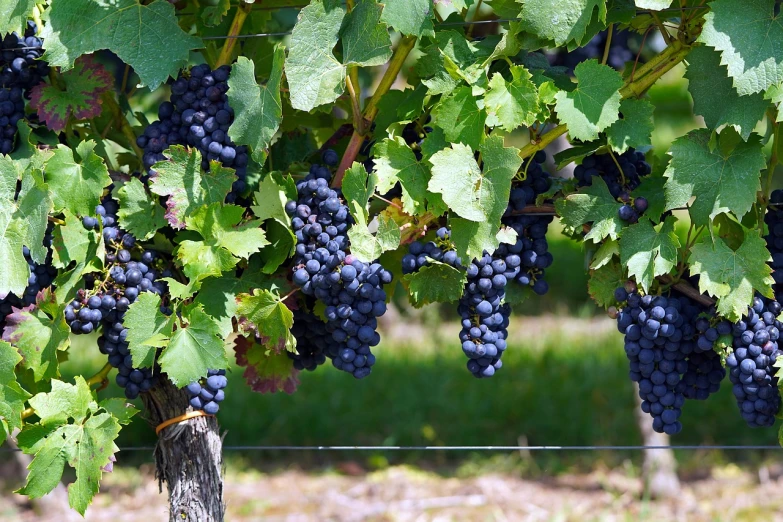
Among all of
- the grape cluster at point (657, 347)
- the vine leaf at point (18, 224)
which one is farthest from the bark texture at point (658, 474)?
the vine leaf at point (18, 224)

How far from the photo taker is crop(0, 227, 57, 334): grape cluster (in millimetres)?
1684

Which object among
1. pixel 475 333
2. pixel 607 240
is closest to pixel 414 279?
pixel 475 333

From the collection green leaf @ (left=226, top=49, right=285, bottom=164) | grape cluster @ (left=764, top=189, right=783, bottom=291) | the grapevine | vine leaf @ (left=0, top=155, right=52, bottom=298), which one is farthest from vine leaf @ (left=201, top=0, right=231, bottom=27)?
grape cluster @ (left=764, top=189, right=783, bottom=291)

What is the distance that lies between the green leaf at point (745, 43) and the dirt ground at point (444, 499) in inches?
99.9

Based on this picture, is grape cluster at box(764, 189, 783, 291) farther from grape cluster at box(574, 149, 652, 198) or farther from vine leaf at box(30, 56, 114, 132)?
vine leaf at box(30, 56, 114, 132)

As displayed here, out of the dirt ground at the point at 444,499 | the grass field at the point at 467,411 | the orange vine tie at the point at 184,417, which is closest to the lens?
the orange vine tie at the point at 184,417

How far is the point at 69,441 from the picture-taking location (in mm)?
1609

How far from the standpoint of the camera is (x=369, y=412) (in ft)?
16.2

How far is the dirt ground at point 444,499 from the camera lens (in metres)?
3.77

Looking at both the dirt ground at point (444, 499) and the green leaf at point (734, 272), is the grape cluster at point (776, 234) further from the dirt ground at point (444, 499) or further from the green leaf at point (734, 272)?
the dirt ground at point (444, 499)

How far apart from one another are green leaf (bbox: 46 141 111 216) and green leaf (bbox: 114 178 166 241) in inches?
1.8

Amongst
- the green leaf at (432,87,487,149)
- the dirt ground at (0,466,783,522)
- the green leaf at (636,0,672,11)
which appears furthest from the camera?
the dirt ground at (0,466,783,522)

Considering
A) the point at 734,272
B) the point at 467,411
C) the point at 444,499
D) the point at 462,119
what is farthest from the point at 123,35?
the point at 467,411

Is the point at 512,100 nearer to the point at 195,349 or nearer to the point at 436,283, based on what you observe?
the point at 436,283
